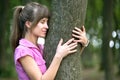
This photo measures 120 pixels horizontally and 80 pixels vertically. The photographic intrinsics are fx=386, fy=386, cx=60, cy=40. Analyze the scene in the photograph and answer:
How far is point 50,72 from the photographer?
3.37 meters

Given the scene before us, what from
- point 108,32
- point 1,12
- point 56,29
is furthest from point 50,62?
point 1,12

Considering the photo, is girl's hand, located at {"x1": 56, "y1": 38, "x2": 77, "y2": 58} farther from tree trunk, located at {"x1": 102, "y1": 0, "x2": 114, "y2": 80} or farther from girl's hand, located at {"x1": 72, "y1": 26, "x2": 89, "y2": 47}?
tree trunk, located at {"x1": 102, "y1": 0, "x2": 114, "y2": 80}

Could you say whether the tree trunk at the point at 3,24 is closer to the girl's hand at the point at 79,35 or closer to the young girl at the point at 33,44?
the young girl at the point at 33,44

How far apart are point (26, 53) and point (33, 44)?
0.20 metres

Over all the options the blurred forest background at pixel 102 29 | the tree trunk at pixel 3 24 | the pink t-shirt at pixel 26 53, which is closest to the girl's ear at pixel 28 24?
the pink t-shirt at pixel 26 53

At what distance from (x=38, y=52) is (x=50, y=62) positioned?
0.51 feet

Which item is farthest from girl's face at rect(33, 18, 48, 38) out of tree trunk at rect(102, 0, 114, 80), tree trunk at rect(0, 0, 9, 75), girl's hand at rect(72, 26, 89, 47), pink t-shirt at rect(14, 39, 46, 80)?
tree trunk at rect(0, 0, 9, 75)

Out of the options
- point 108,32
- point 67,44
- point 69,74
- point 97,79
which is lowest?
point 97,79

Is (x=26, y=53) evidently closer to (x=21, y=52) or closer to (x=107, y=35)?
(x=21, y=52)

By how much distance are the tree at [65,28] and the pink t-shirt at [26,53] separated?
0.08 metres

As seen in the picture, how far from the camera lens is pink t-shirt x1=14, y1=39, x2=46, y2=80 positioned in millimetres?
3463

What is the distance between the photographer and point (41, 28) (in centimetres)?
355

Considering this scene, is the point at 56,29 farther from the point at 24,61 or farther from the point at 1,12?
the point at 1,12

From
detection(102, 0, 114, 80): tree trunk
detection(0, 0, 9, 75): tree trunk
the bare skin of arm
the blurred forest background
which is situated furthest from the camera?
detection(0, 0, 9, 75): tree trunk
